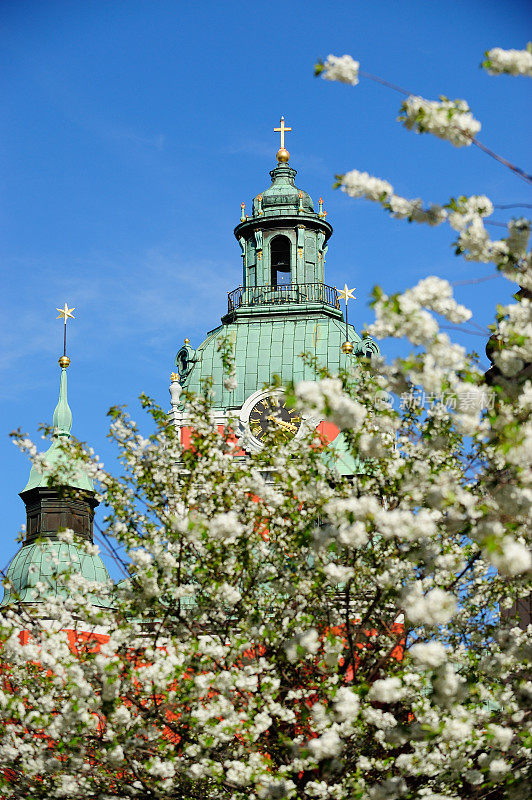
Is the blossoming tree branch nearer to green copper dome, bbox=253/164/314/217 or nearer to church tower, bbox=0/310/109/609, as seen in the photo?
church tower, bbox=0/310/109/609

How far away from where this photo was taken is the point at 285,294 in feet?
125

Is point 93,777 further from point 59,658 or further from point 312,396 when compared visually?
point 312,396

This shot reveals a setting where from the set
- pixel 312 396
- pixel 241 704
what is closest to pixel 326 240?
pixel 241 704

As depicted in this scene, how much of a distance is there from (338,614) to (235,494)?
1.91m

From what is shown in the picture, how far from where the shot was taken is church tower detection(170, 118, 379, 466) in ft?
114

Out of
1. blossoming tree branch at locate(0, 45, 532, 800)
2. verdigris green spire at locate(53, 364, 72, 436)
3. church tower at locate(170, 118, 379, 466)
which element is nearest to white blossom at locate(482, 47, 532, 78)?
blossoming tree branch at locate(0, 45, 532, 800)

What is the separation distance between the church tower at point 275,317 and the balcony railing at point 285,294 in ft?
0.09

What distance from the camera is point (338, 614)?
611 inches

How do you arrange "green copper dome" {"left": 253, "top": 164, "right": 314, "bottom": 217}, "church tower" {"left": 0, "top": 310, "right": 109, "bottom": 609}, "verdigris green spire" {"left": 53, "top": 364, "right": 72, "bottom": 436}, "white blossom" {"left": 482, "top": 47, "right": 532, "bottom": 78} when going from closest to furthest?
"white blossom" {"left": 482, "top": 47, "right": 532, "bottom": 78}
"church tower" {"left": 0, "top": 310, "right": 109, "bottom": 609}
"verdigris green spire" {"left": 53, "top": 364, "right": 72, "bottom": 436}
"green copper dome" {"left": 253, "top": 164, "right": 314, "bottom": 217}

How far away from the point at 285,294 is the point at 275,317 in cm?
165

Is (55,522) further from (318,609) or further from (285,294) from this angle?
(318,609)

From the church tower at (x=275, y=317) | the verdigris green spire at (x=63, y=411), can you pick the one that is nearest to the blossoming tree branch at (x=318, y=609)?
the church tower at (x=275, y=317)

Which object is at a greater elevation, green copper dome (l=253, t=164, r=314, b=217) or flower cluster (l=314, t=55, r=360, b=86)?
green copper dome (l=253, t=164, r=314, b=217)

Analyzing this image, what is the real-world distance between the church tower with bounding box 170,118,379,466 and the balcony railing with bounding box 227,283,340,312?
0.09 ft
